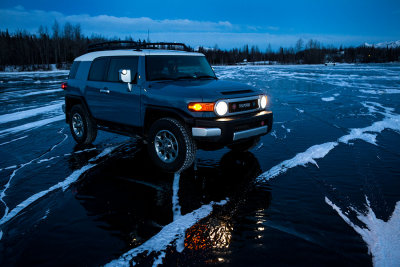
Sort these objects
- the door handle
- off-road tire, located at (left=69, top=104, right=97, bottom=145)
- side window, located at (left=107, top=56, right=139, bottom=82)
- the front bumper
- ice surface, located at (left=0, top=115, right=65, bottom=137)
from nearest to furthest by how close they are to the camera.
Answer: the front bumper → side window, located at (left=107, top=56, right=139, bottom=82) → the door handle → off-road tire, located at (left=69, top=104, right=97, bottom=145) → ice surface, located at (left=0, top=115, right=65, bottom=137)

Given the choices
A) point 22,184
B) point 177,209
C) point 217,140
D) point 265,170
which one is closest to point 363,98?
point 265,170

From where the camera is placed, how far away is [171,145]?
16.7 feet

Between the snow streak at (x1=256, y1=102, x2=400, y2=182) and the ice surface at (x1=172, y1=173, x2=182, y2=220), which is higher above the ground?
the snow streak at (x1=256, y1=102, x2=400, y2=182)

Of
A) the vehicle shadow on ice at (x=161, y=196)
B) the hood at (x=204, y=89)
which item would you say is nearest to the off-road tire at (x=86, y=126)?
the vehicle shadow on ice at (x=161, y=196)

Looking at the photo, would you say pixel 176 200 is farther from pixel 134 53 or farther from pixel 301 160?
pixel 134 53

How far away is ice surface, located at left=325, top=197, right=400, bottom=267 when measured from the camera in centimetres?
287

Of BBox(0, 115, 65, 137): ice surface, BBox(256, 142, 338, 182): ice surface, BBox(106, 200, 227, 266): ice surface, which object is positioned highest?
BBox(0, 115, 65, 137): ice surface

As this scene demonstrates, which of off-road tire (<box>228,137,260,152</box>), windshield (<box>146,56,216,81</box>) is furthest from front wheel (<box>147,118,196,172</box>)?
off-road tire (<box>228,137,260,152</box>)

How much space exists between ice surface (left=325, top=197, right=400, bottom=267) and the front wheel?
2151mm

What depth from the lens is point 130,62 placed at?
18.8 feet

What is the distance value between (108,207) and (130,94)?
7.52 feet

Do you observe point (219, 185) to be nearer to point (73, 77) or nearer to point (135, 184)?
point (135, 184)

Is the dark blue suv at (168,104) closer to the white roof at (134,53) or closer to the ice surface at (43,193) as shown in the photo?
the white roof at (134,53)

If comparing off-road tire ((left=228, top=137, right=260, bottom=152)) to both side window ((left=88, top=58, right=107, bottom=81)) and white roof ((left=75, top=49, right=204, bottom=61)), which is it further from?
side window ((left=88, top=58, right=107, bottom=81))
